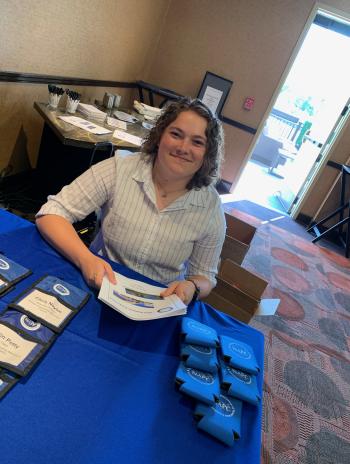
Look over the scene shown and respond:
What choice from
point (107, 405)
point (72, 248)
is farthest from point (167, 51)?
point (107, 405)

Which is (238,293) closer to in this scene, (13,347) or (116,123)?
(13,347)

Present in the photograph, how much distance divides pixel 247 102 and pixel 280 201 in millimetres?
1810

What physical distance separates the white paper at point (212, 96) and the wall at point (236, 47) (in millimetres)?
164

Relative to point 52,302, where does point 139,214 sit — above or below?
above

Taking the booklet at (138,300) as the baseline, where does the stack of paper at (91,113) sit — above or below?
above

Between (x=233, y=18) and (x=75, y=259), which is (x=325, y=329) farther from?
(x=233, y=18)

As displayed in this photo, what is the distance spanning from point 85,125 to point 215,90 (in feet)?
8.82

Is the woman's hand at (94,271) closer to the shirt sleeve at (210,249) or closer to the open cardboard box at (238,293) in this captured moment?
the shirt sleeve at (210,249)

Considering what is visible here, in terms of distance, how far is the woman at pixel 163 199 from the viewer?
1.20 m

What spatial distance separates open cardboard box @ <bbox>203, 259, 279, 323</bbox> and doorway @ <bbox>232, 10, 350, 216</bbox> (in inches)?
130

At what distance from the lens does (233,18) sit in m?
4.21

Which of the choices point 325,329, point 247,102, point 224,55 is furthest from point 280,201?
point 325,329

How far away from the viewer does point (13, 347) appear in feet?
2.30

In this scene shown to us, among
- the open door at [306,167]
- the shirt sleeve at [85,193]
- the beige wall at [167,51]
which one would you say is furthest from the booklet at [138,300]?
the open door at [306,167]
